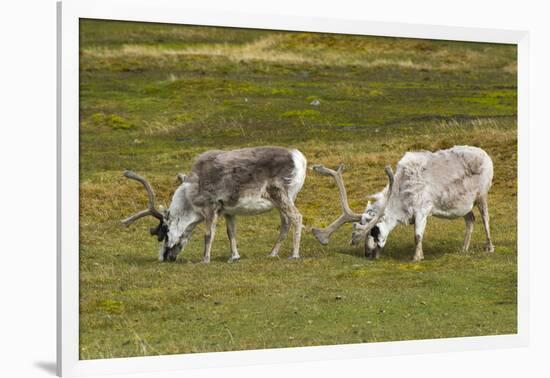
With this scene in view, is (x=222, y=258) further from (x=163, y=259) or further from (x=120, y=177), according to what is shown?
(x=120, y=177)

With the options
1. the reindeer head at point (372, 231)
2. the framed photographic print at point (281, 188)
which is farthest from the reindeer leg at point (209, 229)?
the reindeer head at point (372, 231)

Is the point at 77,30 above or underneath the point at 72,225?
above

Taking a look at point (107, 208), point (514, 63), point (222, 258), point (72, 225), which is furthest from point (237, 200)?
point (514, 63)

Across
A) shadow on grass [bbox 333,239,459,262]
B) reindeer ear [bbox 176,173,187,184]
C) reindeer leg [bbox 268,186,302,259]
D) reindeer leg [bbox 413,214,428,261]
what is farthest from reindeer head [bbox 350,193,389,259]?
reindeer ear [bbox 176,173,187,184]

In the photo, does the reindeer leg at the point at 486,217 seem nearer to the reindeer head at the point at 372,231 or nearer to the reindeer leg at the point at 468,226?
the reindeer leg at the point at 468,226

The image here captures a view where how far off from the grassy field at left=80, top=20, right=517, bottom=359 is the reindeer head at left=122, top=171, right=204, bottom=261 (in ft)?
1.09

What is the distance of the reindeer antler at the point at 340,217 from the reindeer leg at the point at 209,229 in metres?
1.85

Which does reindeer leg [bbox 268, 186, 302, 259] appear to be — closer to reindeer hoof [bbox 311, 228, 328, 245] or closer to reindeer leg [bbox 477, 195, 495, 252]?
reindeer hoof [bbox 311, 228, 328, 245]

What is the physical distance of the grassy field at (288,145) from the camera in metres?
18.0

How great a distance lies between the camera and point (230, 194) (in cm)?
1998

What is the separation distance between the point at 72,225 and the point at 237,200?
4.18m

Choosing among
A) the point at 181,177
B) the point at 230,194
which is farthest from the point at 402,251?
the point at 181,177

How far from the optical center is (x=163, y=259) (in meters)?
19.8

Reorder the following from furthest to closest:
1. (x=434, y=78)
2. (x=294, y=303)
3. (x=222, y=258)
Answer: (x=434, y=78) < (x=222, y=258) < (x=294, y=303)
